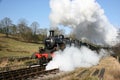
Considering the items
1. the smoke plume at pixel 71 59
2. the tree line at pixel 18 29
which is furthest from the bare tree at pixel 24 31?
the smoke plume at pixel 71 59

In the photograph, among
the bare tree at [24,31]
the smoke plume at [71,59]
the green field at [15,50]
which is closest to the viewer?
the smoke plume at [71,59]

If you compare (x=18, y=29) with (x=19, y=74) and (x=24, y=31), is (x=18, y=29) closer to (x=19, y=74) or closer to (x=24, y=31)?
(x=24, y=31)

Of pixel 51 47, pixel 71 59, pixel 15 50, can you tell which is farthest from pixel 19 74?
pixel 15 50

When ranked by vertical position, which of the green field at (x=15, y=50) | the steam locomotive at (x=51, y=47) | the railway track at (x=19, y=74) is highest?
the steam locomotive at (x=51, y=47)

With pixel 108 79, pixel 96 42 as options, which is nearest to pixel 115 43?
pixel 96 42

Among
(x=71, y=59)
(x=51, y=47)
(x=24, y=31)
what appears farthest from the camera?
(x=24, y=31)

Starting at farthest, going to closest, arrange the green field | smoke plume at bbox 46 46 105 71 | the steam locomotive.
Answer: the green field, the steam locomotive, smoke plume at bbox 46 46 105 71

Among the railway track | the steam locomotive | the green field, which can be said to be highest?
the steam locomotive

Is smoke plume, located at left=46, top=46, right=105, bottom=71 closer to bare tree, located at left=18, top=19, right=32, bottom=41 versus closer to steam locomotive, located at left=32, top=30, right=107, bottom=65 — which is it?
steam locomotive, located at left=32, top=30, right=107, bottom=65

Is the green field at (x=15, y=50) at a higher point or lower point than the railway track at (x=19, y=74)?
lower

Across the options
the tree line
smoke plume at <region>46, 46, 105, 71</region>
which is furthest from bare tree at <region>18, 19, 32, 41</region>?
smoke plume at <region>46, 46, 105, 71</region>

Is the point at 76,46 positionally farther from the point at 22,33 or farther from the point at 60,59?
the point at 22,33

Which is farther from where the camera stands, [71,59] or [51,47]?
[51,47]

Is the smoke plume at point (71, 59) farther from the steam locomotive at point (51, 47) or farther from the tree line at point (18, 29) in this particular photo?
the tree line at point (18, 29)
